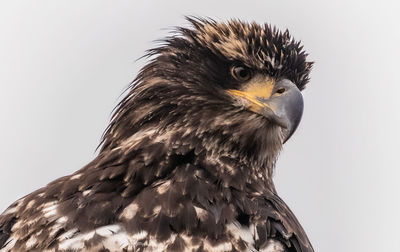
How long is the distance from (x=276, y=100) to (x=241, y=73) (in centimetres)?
33

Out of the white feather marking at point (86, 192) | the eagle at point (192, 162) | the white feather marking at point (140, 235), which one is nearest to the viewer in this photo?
the white feather marking at point (140, 235)

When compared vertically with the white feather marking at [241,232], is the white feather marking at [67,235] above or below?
below

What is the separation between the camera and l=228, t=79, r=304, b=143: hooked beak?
5766 mm

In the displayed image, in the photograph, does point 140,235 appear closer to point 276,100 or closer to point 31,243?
point 31,243

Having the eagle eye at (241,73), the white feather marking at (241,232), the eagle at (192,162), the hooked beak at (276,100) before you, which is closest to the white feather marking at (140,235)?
the eagle at (192,162)

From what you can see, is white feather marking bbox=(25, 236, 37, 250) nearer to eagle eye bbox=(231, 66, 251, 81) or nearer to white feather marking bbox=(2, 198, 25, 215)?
Result: white feather marking bbox=(2, 198, 25, 215)

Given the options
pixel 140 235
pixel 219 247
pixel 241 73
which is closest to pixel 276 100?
pixel 241 73

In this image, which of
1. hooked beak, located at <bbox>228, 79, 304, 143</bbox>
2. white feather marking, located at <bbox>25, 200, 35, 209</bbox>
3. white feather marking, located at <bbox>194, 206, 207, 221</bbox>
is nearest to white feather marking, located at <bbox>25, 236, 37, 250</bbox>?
white feather marking, located at <bbox>25, 200, 35, 209</bbox>

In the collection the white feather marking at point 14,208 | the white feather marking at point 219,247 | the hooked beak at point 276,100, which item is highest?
the hooked beak at point 276,100

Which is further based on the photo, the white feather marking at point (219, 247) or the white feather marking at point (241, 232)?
the white feather marking at point (241, 232)

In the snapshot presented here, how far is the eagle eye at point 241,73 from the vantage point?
19.7 feet

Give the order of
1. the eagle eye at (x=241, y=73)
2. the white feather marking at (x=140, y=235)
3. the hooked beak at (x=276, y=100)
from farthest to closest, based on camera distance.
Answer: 1. the eagle eye at (x=241, y=73)
2. the hooked beak at (x=276, y=100)
3. the white feather marking at (x=140, y=235)

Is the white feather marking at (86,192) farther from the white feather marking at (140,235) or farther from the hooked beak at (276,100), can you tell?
the hooked beak at (276,100)

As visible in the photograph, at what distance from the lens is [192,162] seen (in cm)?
576
